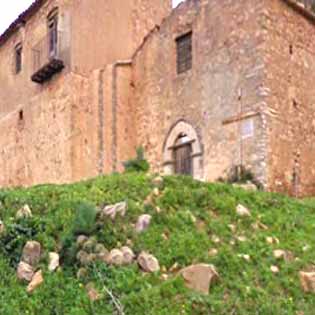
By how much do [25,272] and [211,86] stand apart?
8.43m

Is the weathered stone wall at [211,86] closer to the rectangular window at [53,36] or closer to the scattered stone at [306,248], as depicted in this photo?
the rectangular window at [53,36]

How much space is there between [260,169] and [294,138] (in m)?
1.55

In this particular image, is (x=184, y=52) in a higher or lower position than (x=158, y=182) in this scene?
higher

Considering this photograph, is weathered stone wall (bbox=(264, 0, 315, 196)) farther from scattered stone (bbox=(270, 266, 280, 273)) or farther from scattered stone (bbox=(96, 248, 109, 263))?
scattered stone (bbox=(96, 248, 109, 263))

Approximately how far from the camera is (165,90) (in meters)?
16.0

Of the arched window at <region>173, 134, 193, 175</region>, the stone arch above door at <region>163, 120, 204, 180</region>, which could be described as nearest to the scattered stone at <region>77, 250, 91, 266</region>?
the stone arch above door at <region>163, 120, 204, 180</region>

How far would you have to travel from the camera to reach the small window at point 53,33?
17.8 metres

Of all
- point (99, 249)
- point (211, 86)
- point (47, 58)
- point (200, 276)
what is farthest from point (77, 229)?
point (47, 58)

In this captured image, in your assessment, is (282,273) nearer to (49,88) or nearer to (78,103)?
(78,103)

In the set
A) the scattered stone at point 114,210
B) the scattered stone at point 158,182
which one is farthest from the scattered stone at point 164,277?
the scattered stone at point 158,182

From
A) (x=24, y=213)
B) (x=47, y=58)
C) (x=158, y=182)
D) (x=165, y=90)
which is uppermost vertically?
(x=47, y=58)

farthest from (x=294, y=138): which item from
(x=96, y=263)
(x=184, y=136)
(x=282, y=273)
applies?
(x=96, y=263)

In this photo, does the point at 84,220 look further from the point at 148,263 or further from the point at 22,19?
the point at 22,19

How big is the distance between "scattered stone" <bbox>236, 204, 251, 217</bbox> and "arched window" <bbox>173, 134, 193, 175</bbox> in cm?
605
